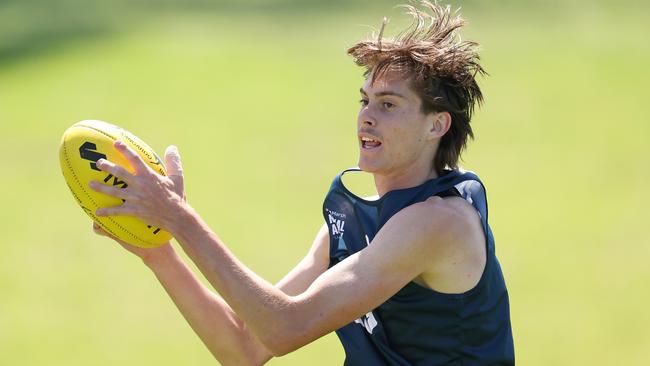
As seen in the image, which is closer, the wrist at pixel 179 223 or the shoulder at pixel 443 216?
the wrist at pixel 179 223

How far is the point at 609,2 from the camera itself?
13.5m

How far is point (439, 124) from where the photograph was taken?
3676 mm

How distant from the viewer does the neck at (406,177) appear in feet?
12.0

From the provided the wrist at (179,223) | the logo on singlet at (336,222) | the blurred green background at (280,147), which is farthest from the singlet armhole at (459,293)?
the blurred green background at (280,147)

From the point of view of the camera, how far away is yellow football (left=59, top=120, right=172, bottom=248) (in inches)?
134

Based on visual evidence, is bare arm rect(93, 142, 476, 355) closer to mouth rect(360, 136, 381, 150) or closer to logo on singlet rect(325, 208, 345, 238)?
mouth rect(360, 136, 381, 150)

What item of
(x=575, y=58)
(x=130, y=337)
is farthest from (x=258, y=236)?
(x=575, y=58)

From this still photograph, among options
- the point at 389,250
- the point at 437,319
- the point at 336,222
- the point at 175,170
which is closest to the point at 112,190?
the point at 175,170

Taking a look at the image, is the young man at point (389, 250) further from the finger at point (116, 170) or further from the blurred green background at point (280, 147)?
the blurred green background at point (280, 147)

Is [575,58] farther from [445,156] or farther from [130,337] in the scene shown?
[445,156]

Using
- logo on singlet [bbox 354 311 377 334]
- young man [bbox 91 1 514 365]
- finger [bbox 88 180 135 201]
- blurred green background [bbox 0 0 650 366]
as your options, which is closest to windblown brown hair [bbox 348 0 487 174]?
young man [bbox 91 1 514 365]

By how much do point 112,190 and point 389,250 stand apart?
82cm

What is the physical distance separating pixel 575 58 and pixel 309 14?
3.12 metres

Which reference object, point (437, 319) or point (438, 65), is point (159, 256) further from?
point (438, 65)
